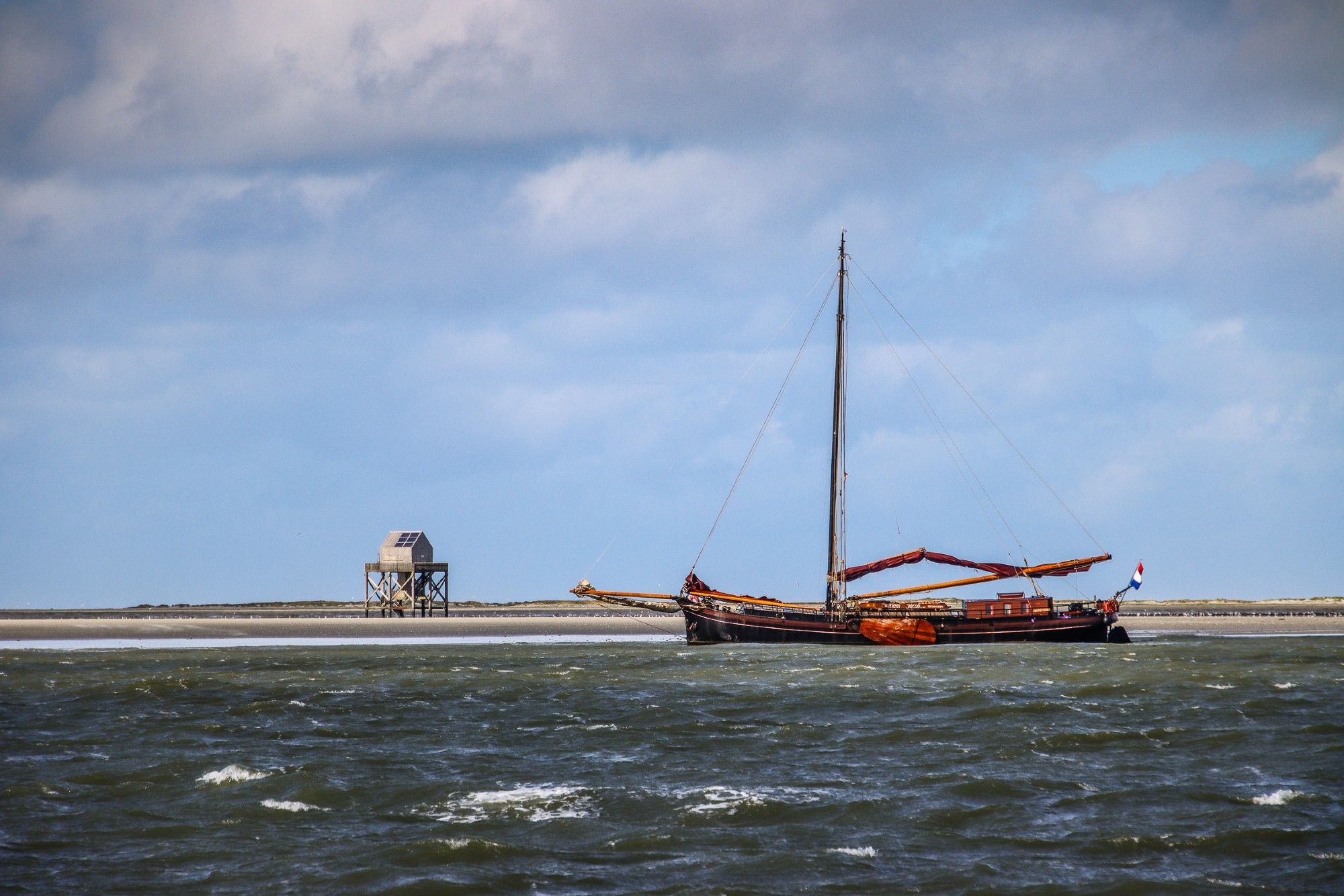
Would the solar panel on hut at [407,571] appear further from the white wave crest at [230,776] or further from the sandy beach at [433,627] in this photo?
the white wave crest at [230,776]

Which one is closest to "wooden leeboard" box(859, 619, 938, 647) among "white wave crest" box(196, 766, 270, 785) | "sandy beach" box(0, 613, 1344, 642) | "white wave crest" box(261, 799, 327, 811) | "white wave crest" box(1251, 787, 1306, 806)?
"sandy beach" box(0, 613, 1344, 642)

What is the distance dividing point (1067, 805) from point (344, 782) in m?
Answer: 12.8

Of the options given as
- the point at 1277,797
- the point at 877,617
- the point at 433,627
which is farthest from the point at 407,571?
the point at 1277,797

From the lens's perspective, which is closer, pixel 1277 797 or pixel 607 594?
pixel 1277 797

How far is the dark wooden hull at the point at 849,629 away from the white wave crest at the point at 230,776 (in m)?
40.4

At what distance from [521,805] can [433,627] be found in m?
63.1

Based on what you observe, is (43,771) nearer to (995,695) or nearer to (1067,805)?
(1067,805)

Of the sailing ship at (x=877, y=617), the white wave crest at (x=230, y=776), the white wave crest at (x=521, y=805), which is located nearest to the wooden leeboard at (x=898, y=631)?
the sailing ship at (x=877, y=617)

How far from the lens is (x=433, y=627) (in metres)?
80.4

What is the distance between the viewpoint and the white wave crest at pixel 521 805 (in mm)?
18562

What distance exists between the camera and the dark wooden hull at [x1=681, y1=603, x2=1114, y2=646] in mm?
60062

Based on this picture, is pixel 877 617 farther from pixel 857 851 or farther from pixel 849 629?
pixel 857 851

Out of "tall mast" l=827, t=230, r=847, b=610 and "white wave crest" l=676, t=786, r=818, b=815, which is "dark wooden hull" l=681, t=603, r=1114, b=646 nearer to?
"tall mast" l=827, t=230, r=847, b=610

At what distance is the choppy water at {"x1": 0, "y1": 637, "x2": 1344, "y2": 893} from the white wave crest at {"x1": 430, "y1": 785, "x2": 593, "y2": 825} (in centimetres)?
8
